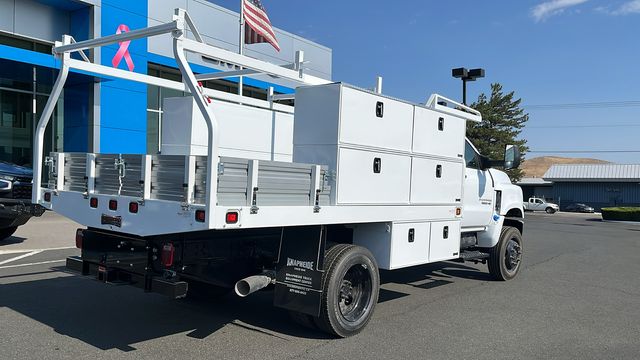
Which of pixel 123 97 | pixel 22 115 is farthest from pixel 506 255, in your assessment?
pixel 22 115

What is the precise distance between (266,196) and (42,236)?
9.67 metres

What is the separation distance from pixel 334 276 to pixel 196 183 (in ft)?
5.36

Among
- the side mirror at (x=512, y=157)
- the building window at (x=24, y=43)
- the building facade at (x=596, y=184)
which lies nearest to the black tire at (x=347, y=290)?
the side mirror at (x=512, y=157)

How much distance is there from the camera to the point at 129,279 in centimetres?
502

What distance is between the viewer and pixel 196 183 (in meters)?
4.18

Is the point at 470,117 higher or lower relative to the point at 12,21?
lower

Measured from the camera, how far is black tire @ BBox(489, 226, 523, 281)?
28.3 ft

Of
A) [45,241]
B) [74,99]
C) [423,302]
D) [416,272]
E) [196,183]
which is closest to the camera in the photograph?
[196,183]

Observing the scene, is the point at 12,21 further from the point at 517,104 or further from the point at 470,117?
the point at 517,104

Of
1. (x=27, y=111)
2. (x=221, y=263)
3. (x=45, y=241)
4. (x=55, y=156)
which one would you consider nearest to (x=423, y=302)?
(x=221, y=263)

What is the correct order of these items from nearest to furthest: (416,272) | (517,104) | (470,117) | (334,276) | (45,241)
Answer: (334,276) < (470,117) < (416,272) < (45,241) < (517,104)

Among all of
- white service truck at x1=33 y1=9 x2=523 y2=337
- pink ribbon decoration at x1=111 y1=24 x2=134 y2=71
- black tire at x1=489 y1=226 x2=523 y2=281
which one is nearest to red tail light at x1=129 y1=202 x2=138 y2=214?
white service truck at x1=33 y1=9 x2=523 y2=337

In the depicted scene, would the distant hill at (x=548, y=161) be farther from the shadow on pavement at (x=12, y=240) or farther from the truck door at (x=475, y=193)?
the shadow on pavement at (x=12, y=240)

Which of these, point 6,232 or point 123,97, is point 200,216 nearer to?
point 6,232
